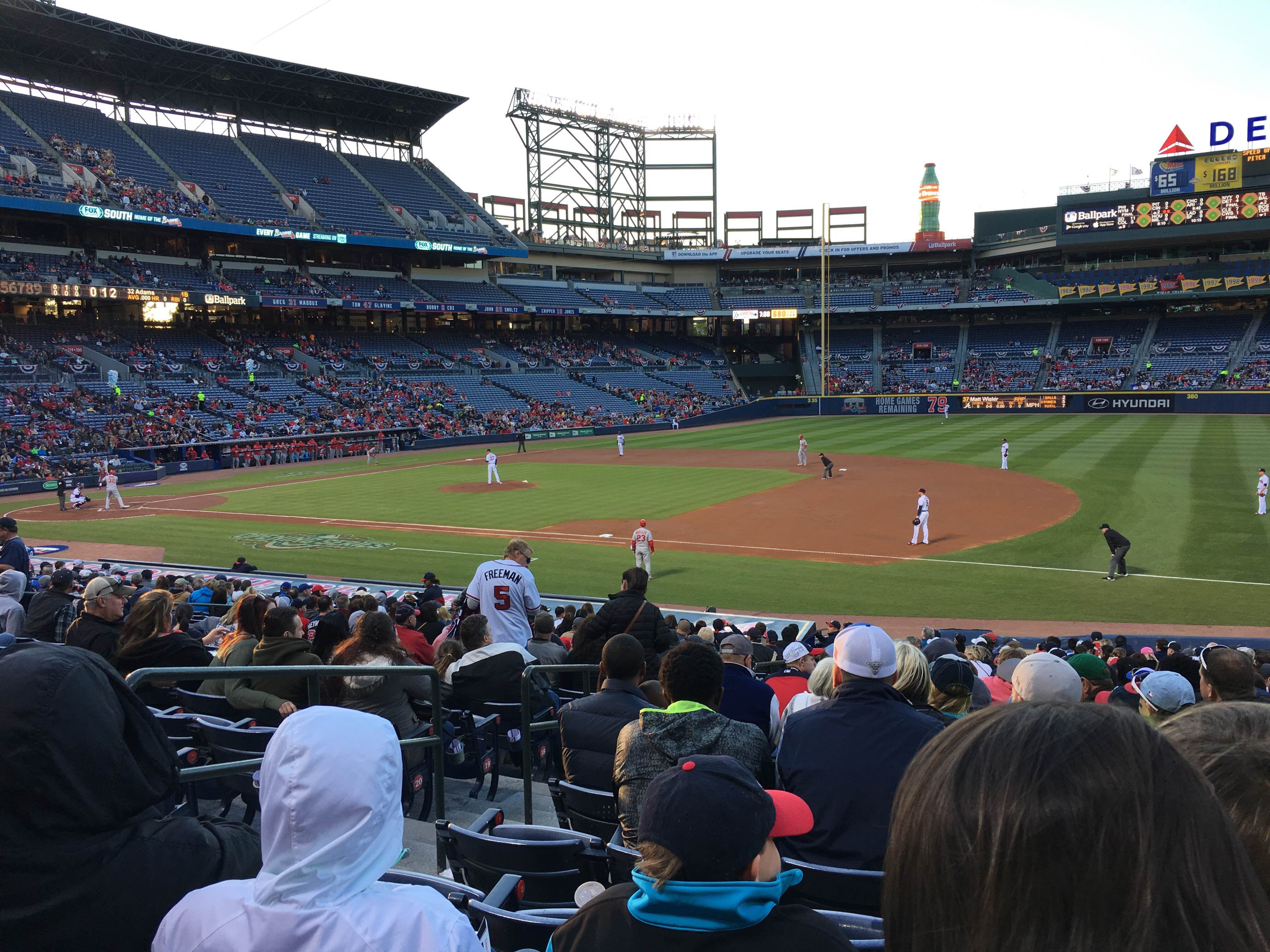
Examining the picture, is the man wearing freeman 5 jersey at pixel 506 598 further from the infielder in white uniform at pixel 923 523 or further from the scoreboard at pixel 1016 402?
the scoreboard at pixel 1016 402

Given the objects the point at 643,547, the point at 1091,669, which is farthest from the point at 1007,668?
the point at 643,547

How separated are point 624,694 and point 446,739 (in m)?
2.19

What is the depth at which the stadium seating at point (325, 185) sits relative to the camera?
216 feet

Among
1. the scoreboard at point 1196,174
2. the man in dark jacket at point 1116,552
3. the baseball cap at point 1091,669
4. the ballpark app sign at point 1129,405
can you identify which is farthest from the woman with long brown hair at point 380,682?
the scoreboard at point 1196,174

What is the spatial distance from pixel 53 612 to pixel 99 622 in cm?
178

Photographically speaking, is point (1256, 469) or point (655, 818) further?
point (1256, 469)

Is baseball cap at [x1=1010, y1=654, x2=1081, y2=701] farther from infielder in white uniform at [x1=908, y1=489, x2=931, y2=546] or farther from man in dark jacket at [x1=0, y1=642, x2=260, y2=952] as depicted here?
infielder in white uniform at [x1=908, y1=489, x2=931, y2=546]

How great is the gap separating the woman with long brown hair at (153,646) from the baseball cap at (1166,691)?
7091 mm

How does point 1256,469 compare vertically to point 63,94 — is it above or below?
below

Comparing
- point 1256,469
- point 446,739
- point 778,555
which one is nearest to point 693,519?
point 778,555

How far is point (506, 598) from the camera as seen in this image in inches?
396

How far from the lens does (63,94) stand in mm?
58938

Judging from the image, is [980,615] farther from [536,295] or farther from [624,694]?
[536,295]

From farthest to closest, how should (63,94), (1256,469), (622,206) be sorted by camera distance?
(622,206) < (63,94) < (1256,469)
